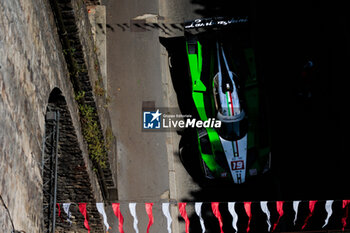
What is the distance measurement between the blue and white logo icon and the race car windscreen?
2.01m

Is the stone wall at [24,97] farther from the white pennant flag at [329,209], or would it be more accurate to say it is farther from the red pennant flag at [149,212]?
the white pennant flag at [329,209]

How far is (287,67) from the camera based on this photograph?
16141mm

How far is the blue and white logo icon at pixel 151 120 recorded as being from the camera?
1537cm

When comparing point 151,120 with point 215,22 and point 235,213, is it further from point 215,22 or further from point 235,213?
point 235,213

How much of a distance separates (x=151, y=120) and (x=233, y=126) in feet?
8.36

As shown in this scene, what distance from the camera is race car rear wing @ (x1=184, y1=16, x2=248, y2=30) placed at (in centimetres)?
1564

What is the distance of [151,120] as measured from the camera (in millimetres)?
15422

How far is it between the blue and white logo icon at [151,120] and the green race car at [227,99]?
1.05 metres

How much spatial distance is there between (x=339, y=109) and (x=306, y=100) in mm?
926

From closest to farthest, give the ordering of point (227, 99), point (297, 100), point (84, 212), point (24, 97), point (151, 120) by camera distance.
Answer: point (24, 97)
point (84, 212)
point (227, 99)
point (151, 120)
point (297, 100)

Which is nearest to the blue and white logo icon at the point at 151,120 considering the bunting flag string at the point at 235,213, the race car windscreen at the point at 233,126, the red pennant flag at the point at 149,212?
the race car windscreen at the point at 233,126

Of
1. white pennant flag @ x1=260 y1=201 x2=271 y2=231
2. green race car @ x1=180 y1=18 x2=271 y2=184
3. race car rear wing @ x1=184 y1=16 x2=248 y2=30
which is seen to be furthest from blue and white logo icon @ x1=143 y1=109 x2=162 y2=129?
white pennant flag @ x1=260 y1=201 x2=271 y2=231

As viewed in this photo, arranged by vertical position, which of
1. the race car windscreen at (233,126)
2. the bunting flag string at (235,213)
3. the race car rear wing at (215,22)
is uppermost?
the race car rear wing at (215,22)

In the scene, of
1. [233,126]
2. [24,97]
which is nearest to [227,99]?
[233,126]
